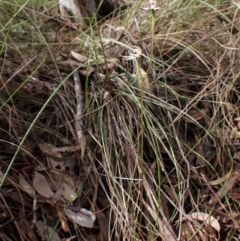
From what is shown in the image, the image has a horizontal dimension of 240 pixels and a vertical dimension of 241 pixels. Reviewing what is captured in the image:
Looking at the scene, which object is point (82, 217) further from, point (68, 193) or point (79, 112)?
point (79, 112)

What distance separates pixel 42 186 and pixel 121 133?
1.04 ft

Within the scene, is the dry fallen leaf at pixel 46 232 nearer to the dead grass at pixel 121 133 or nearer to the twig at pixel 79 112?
the dead grass at pixel 121 133

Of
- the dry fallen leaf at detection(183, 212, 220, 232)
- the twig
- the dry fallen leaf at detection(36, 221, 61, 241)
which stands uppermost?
the twig

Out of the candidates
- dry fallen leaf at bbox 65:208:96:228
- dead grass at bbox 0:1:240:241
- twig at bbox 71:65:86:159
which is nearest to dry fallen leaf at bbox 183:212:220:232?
dead grass at bbox 0:1:240:241

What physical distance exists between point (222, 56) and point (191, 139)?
0.35 meters

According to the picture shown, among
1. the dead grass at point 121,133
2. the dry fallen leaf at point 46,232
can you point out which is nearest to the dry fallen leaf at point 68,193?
the dead grass at point 121,133

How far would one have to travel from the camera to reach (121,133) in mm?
2104

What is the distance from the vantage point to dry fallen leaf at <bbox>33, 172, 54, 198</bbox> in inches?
78.7

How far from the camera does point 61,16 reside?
2.67 meters

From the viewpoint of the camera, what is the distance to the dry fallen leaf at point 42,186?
200 cm

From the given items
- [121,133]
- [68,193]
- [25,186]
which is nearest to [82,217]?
[68,193]

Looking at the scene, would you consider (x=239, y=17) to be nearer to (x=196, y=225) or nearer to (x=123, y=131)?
(x=123, y=131)

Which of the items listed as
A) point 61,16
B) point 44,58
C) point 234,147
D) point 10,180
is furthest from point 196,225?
point 61,16

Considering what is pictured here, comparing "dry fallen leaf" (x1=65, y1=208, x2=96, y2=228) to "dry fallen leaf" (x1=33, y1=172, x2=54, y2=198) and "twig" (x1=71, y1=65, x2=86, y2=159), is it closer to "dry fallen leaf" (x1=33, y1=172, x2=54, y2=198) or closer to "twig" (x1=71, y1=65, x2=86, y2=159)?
"dry fallen leaf" (x1=33, y1=172, x2=54, y2=198)
